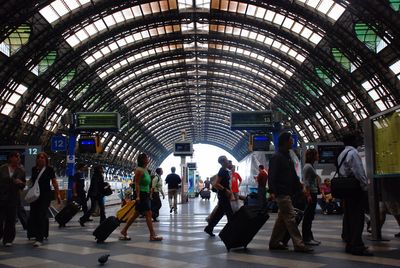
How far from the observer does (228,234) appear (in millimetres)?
7547

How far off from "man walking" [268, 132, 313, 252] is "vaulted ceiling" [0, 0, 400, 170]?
21.3 meters

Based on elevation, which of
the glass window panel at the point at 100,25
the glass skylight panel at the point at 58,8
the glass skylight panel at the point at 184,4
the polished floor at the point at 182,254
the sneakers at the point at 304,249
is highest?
the glass skylight panel at the point at 184,4

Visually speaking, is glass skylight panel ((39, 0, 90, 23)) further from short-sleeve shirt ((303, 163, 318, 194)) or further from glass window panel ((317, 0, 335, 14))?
short-sleeve shirt ((303, 163, 318, 194))

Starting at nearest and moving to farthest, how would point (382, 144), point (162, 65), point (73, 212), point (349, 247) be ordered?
point (349, 247) → point (382, 144) → point (73, 212) → point (162, 65)

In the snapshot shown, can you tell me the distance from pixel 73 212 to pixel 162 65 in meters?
35.5

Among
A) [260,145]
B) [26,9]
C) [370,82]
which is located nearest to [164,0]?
[26,9]

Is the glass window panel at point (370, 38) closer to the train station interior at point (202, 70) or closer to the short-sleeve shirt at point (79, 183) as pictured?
the train station interior at point (202, 70)

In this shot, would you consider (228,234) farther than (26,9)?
No

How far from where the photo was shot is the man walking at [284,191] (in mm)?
7199

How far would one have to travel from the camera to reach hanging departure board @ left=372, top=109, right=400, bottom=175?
819 centimetres

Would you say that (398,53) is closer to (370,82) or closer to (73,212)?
(370,82)

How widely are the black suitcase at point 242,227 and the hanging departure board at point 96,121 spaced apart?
16253mm

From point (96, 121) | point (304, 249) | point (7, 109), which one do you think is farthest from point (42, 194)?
point (7, 109)

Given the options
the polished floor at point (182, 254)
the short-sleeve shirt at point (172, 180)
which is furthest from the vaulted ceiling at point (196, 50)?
the polished floor at point (182, 254)
